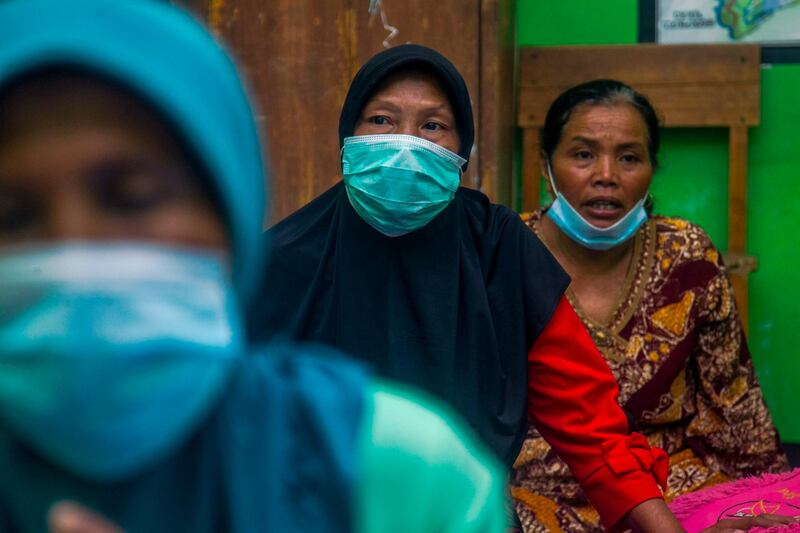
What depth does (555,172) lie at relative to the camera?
13.0 feet

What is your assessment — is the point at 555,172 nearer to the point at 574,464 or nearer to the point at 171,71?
the point at 574,464

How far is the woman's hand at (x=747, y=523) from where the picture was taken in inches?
109

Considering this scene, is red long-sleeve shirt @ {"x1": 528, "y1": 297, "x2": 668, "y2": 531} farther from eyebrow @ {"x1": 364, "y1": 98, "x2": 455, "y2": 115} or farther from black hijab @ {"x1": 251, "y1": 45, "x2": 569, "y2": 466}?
eyebrow @ {"x1": 364, "y1": 98, "x2": 455, "y2": 115}

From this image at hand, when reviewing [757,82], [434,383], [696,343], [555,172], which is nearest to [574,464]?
[434,383]

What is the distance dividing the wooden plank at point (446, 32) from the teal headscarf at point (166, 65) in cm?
291

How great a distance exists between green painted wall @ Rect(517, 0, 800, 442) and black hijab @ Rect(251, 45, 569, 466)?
2.23 m

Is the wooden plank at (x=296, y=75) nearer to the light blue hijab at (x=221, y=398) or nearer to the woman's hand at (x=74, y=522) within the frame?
the light blue hijab at (x=221, y=398)

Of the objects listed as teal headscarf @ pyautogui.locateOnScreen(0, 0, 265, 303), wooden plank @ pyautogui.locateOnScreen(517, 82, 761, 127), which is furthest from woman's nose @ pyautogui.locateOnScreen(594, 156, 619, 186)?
teal headscarf @ pyautogui.locateOnScreen(0, 0, 265, 303)

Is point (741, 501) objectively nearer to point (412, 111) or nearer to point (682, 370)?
point (682, 370)

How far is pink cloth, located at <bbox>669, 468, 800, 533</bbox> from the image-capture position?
9.52 feet

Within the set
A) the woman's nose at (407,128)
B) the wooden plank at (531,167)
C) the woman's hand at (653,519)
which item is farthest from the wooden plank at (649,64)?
the woman's hand at (653,519)

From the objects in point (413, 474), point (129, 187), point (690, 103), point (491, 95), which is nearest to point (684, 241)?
point (491, 95)

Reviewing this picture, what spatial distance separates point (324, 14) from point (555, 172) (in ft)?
2.94

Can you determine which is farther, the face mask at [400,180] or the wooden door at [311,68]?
the wooden door at [311,68]
